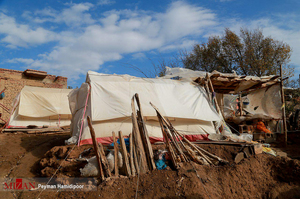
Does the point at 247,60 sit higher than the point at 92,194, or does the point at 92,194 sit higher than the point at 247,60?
the point at 247,60

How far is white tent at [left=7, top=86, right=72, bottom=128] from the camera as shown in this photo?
9.69 meters

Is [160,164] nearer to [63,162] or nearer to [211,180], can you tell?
[211,180]

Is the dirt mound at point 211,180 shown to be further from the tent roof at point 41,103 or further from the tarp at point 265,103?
the tent roof at point 41,103

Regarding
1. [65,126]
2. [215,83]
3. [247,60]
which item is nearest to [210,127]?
[215,83]

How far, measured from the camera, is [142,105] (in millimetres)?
5566

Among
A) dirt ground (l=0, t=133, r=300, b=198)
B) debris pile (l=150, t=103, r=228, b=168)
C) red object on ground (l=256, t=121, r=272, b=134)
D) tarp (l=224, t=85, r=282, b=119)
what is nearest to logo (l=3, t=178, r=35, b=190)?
dirt ground (l=0, t=133, r=300, b=198)

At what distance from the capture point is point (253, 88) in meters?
7.99

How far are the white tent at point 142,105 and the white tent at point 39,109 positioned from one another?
4506 millimetres

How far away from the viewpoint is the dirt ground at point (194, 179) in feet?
10.7

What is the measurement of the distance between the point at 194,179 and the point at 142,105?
260 cm

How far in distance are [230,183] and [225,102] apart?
614 centimetres

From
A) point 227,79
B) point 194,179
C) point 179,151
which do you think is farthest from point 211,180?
point 227,79

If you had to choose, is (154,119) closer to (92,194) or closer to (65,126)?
(92,194)

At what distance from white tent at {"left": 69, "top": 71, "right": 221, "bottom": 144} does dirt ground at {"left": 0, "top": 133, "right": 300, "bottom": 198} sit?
896mm
